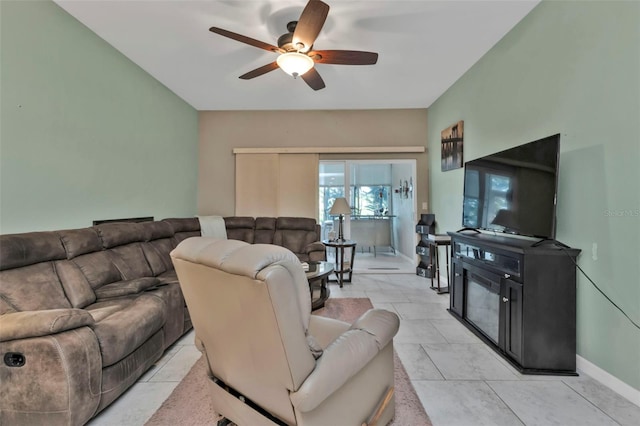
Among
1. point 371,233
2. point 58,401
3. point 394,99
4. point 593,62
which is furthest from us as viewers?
point 371,233

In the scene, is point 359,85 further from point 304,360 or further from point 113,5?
point 304,360

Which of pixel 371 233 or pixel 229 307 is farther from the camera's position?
pixel 371 233

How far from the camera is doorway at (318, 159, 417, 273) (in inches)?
227

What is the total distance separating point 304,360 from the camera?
103 cm

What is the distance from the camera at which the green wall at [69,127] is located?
205 centimetres

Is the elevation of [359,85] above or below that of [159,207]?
above

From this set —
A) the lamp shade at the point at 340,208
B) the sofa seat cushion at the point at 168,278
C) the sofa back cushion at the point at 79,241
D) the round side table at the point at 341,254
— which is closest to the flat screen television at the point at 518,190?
the round side table at the point at 341,254

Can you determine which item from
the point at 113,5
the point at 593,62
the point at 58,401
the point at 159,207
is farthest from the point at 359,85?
the point at 58,401

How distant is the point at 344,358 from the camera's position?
3.70ft

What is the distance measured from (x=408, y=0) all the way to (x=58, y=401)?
345 cm

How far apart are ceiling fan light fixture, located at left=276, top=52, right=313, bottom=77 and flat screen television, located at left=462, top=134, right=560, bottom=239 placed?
1.91 m

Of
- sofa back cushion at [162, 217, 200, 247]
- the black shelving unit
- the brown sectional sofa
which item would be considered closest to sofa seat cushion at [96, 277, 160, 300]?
the brown sectional sofa

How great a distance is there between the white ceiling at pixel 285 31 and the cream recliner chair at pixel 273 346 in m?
2.25

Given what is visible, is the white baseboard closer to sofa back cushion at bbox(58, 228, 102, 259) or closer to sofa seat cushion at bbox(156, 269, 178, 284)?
sofa seat cushion at bbox(156, 269, 178, 284)
